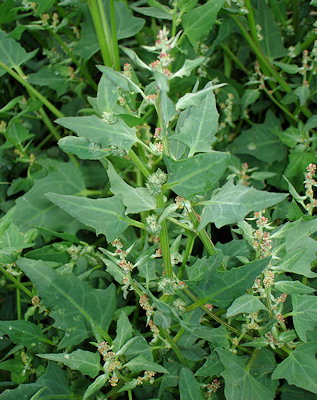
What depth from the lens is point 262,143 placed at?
3.25ft

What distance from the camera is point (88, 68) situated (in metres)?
1.03

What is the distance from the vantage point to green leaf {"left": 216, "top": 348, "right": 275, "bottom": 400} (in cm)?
63

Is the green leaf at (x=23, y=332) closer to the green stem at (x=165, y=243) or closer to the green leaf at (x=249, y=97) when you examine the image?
the green stem at (x=165, y=243)

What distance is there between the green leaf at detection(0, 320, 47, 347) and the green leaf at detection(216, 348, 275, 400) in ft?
0.94

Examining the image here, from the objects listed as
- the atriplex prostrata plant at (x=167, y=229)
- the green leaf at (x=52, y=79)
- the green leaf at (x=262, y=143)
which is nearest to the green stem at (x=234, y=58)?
the atriplex prostrata plant at (x=167, y=229)

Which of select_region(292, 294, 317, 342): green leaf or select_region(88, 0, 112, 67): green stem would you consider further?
select_region(88, 0, 112, 67): green stem

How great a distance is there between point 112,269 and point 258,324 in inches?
8.6

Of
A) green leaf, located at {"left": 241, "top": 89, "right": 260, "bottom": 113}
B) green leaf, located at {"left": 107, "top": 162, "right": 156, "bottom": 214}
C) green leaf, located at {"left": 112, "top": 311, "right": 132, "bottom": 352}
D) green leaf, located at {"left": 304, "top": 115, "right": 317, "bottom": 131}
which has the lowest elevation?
green leaf, located at {"left": 112, "top": 311, "right": 132, "bottom": 352}

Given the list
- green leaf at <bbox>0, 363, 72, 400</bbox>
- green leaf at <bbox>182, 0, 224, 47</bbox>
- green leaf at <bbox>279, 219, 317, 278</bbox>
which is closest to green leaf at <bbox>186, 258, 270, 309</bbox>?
green leaf at <bbox>279, 219, 317, 278</bbox>

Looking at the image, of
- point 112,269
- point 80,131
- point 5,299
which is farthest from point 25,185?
point 80,131

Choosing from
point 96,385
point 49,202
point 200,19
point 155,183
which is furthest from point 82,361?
point 200,19

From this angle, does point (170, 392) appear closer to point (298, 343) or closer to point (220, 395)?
point (220, 395)

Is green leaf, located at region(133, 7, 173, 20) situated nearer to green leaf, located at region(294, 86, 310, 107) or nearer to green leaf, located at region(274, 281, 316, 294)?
green leaf, located at region(294, 86, 310, 107)

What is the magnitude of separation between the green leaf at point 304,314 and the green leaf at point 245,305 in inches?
2.9
